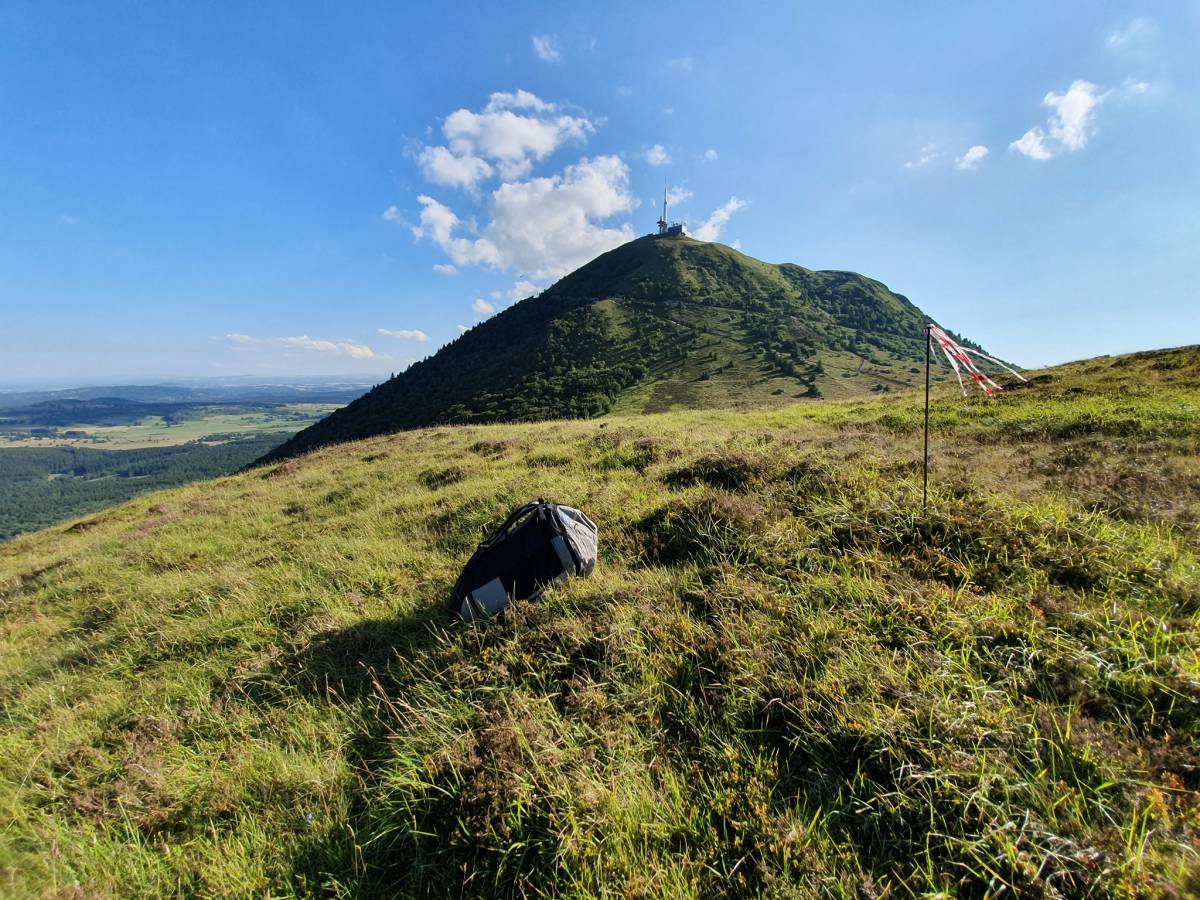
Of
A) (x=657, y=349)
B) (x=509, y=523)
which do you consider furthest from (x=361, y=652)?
(x=657, y=349)

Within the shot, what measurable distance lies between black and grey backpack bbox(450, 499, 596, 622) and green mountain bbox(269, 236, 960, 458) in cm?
6378

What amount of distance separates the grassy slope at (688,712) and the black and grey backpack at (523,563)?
→ 0.28 m

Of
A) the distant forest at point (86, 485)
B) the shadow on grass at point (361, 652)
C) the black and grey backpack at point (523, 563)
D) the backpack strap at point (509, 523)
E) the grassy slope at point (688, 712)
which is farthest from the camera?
the distant forest at point (86, 485)

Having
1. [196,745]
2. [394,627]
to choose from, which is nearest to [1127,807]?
[394,627]

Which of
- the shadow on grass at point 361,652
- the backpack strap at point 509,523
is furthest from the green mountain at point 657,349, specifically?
the shadow on grass at point 361,652

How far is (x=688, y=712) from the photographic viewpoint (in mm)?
3131

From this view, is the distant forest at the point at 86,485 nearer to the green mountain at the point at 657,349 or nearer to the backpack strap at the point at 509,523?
the green mountain at the point at 657,349

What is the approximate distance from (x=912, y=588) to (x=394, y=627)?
5082 mm

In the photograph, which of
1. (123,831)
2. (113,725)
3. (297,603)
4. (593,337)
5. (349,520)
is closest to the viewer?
(123,831)

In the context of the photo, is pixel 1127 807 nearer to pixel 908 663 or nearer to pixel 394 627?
pixel 908 663

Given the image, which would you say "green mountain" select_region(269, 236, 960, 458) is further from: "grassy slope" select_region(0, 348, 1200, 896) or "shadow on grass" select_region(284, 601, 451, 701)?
"shadow on grass" select_region(284, 601, 451, 701)

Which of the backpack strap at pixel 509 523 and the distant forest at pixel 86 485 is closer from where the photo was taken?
the backpack strap at pixel 509 523

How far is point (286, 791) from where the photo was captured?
3.08 m

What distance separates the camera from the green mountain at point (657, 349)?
8344 cm
